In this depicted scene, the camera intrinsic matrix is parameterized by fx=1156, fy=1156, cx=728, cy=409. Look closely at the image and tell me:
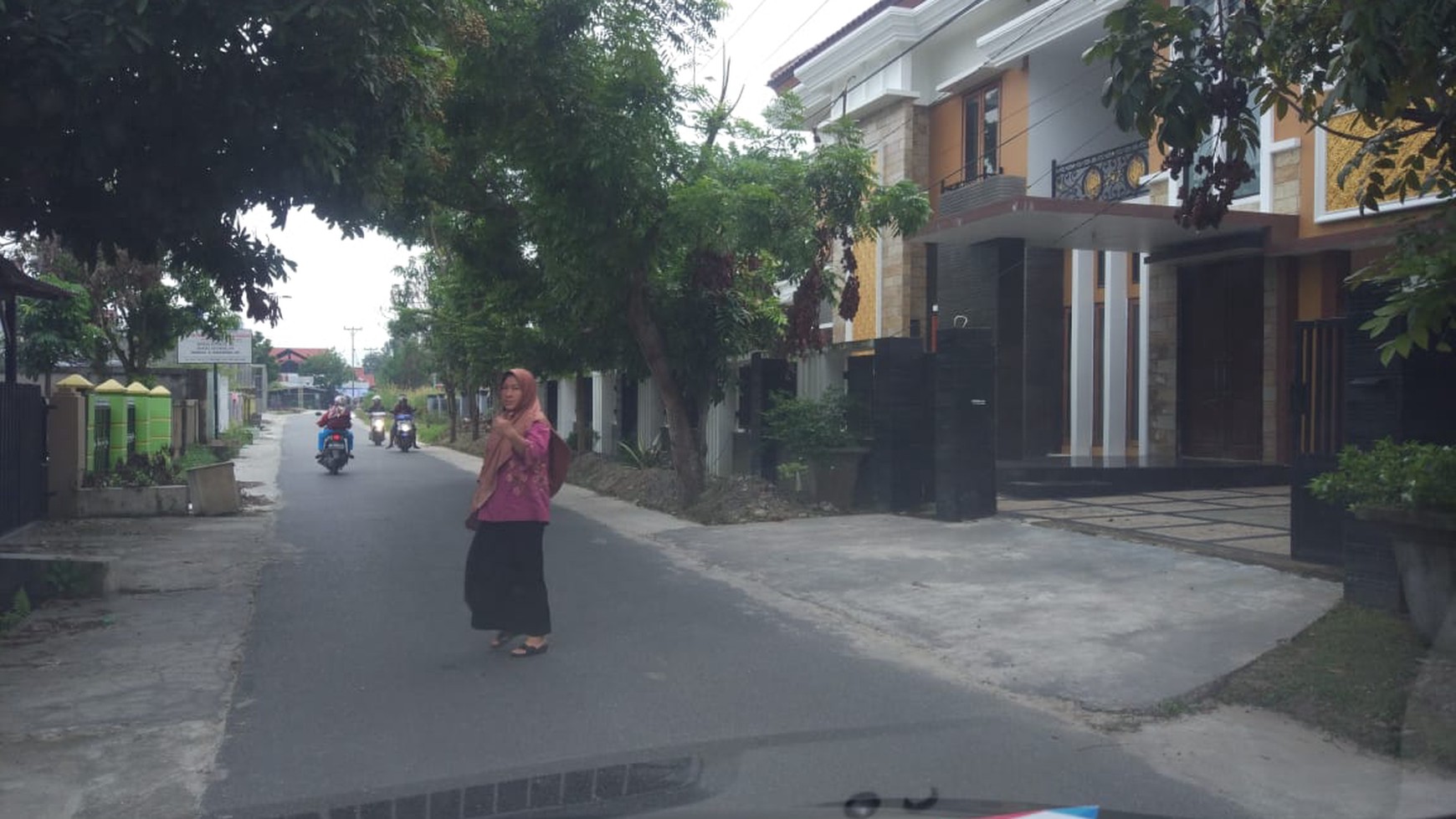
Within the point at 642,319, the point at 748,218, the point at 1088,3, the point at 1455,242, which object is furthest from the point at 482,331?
the point at 1455,242

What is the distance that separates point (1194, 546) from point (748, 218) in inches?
209

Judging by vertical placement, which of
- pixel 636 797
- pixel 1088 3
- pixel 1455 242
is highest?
pixel 1088 3

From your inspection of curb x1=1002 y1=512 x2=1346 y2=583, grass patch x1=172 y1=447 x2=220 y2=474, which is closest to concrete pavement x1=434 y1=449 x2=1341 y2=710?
curb x1=1002 y1=512 x2=1346 y2=583

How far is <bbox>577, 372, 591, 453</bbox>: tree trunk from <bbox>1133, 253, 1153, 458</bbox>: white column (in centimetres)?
1076

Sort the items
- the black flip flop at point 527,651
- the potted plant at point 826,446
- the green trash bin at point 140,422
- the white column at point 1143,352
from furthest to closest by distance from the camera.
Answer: the white column at point 1143,352
the green trash bin at point 140,422
the potted plant at point 826,446
the black flip flop at point 527,651

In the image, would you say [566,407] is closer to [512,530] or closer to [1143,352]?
[1143,352]

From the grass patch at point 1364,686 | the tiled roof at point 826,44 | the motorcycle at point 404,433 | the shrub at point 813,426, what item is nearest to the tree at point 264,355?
the motorcycle at point 404,433

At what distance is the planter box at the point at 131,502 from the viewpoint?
14.2m

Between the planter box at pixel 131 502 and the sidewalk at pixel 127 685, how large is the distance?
2.21 m

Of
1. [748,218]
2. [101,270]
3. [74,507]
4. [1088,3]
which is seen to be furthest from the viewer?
[101,270]

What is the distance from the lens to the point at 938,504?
12.6m

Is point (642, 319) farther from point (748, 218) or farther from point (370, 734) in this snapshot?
point (370, 734)

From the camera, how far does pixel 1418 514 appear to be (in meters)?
6.50

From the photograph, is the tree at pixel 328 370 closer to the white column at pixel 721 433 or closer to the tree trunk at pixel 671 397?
the white column at pixel 721 433
